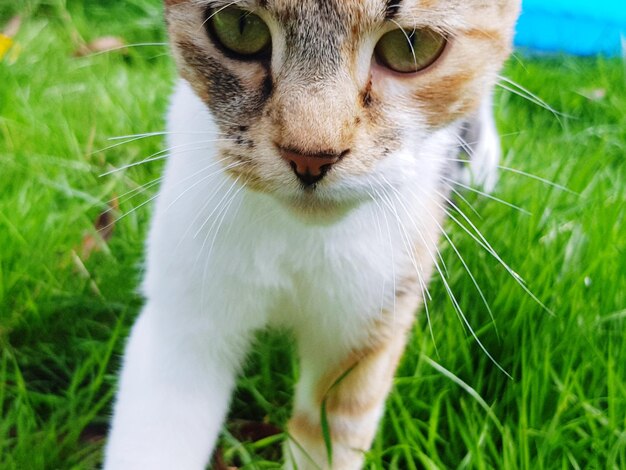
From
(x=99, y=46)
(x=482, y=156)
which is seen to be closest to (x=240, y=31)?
(x=482, y=156)

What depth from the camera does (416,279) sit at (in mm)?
1012

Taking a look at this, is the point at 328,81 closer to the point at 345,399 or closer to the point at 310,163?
the point at 310,163

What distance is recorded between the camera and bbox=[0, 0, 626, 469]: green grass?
1.04m

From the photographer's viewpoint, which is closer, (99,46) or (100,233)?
(100,233)

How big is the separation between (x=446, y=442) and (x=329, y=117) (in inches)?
22.6

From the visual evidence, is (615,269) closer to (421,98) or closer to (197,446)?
(421,98)

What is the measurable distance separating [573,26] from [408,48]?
218 centimetres

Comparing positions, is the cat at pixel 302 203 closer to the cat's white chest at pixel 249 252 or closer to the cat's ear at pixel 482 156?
the cat's white chest at pixel 249 252

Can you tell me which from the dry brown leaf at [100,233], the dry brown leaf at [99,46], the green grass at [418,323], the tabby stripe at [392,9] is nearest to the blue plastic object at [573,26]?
the green grass at [418,323]

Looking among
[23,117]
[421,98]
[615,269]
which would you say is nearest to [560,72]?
[615,269]

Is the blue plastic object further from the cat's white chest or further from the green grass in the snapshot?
the cat's white chest

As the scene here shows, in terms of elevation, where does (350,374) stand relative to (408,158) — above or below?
below

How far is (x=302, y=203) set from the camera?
0.77m

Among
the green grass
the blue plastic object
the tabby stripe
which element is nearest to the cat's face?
the tabby stripe
